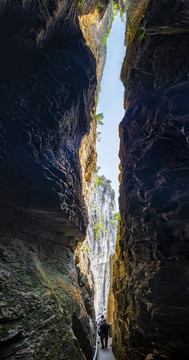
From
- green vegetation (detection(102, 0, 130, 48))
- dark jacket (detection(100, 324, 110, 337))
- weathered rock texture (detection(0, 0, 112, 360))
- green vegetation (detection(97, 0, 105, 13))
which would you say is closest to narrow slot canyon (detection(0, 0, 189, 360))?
weathered rock texture (detection(0, 0, 112, 360))

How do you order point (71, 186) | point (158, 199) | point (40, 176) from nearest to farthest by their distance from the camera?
point (40, 176)
point (158, 199)
point (71, 186)

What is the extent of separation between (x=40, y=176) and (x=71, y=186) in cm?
145

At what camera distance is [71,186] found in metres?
6.60

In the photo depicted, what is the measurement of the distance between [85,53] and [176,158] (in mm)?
5778

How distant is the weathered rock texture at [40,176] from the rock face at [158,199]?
6.99 ft

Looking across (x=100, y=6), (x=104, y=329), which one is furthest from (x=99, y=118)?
(x=104, y=329)

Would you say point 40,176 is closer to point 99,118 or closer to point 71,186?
point 71,186

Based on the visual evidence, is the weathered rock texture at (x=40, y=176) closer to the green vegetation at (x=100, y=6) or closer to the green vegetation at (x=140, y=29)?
the green vegetation at (x=140, y=29)

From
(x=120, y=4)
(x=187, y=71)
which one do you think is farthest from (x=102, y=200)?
(x=187, y=71)

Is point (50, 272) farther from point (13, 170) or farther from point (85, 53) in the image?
point (85, 53)

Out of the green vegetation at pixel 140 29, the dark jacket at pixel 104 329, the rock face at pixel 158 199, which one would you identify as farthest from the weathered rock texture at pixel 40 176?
the dark jacket at pixel 104 329

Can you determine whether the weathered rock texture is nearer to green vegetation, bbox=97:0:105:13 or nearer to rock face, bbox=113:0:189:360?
rock face, bbox=113:0:189:360

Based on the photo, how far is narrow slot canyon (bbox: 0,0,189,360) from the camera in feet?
16.3

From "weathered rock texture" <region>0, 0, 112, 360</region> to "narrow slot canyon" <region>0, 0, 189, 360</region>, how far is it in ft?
0.11
